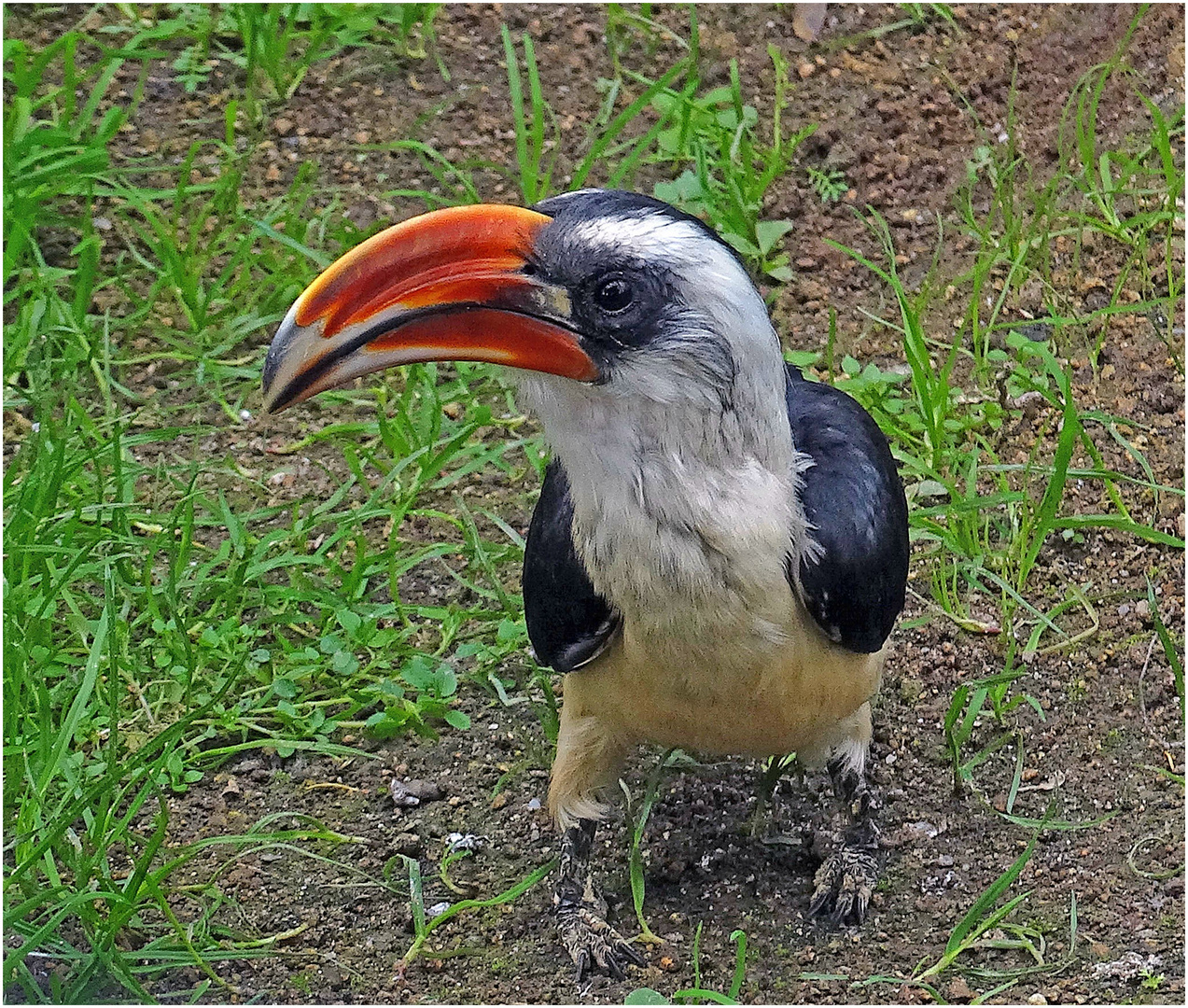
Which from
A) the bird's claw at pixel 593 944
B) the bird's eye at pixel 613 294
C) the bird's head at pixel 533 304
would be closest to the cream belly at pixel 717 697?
the bird's claw at pixel 593 944

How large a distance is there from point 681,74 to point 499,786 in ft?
9.65

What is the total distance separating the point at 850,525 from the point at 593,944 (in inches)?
42.9

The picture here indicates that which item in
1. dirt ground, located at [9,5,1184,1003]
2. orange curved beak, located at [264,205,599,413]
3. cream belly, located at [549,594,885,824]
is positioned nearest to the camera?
orange curved beak, located at [264,205,599,413]

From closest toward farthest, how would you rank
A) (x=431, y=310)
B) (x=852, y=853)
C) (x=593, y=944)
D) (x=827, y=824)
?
1. (x=431, y=310)
2. (x=593, y=944)
3. (x=852, y=853)
4. (x=827, y=824)

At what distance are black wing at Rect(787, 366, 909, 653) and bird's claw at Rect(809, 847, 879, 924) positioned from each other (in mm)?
603

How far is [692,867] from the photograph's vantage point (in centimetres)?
361

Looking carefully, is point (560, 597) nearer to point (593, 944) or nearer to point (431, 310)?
point (431, 310)

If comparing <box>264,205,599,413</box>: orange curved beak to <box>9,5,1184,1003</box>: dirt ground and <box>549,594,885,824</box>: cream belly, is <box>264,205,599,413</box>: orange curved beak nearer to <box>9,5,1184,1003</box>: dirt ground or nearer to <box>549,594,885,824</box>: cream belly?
<box>549,594,885,824</box>: cream belly

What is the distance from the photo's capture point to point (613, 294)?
2682mm

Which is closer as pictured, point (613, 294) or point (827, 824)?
point (613, 294)

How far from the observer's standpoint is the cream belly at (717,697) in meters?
2.96

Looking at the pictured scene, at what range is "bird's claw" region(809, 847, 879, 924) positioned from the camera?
11.2ft

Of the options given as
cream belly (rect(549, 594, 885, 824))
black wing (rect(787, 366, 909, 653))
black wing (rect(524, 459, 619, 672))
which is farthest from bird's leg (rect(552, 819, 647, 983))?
black wing (rect(787, 366, 909, 653))

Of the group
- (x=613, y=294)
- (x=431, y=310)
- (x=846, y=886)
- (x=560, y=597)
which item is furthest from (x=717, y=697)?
(x=431, y=310)
